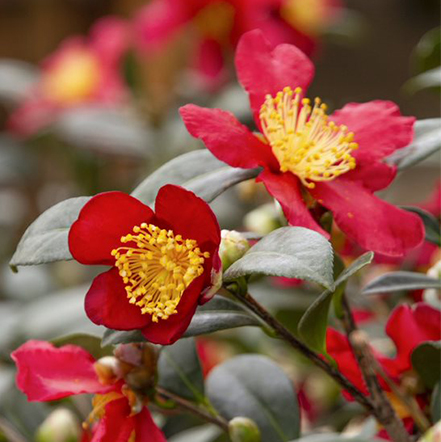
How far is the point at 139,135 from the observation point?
60.8 inches

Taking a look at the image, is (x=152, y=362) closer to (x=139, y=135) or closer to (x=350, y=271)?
(x=350, y=271)

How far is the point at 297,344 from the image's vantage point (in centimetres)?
53

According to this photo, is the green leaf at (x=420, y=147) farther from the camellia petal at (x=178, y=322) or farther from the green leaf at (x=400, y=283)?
the camellia petal at (x=178, y=322)

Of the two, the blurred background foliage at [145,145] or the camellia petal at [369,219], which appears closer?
the camellia petal at [369,219]

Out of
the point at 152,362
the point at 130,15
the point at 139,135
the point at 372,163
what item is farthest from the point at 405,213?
the point at 130,15

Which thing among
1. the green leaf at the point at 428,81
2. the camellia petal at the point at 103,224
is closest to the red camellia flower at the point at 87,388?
the camellia petal at the point at 103,224

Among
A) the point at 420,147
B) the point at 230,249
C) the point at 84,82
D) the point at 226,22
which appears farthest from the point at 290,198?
the point at 84,82

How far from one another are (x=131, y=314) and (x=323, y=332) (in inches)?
5.3

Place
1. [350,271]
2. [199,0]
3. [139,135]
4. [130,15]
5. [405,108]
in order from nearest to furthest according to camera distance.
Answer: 1. [350,271]
2. [199,0]
3. [139,135]
4. [405,108]
5. [130,15]

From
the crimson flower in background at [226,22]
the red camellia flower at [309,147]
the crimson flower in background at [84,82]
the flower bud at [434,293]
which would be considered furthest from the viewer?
the crimson flower in background at [84,82]

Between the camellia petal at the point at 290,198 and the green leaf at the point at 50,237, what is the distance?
0.12m

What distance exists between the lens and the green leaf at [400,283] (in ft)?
1.96

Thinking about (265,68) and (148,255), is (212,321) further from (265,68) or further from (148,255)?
(265,68)

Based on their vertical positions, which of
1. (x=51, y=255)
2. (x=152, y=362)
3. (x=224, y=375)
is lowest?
(x=224, y=375)
